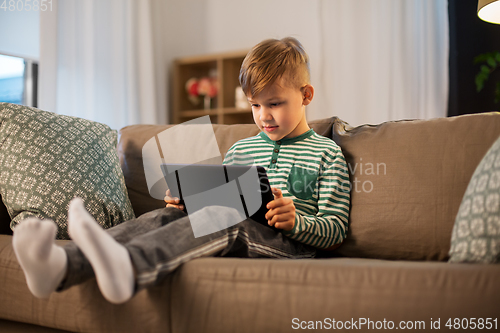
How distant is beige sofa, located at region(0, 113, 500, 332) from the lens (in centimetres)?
66

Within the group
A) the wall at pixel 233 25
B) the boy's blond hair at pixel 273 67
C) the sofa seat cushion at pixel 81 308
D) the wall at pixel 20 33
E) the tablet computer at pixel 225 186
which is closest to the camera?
the sofa seat cushion at pixel 81 308

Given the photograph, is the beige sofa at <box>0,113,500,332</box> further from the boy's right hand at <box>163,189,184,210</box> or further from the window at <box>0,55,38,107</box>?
the window at <box>0,55,38,107</box>

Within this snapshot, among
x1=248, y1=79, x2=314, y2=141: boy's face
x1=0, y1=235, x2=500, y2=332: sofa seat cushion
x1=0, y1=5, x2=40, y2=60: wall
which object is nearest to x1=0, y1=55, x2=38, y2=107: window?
x1=0, y1=5, x2=40, y2=60: wall

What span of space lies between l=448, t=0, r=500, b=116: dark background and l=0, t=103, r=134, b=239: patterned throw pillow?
6.70 ft

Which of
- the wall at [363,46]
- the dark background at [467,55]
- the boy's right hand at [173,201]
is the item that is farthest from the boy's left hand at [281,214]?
the dark background at [467,55]

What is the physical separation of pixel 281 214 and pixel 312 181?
0.23 m

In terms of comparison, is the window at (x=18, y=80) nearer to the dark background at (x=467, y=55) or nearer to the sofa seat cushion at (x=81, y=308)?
the sofa seat cushion at (x=81, y=308)

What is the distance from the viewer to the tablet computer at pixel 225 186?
93 centimetres

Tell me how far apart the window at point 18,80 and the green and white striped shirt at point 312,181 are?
167cm

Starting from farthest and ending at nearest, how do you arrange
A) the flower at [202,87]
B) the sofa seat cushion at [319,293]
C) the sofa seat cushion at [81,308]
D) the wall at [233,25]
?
1. the flower at [202,87]
2. the wall at [233,25]
3. the sofa seat cushion at [81,308]
4. the sofa seat cushion at [319,293]

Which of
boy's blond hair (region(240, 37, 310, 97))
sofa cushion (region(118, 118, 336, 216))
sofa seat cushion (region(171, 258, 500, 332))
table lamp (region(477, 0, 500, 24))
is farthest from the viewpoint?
table lamp (region(477, 0, 500, 24))

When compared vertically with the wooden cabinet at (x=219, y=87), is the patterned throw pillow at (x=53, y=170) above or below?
below

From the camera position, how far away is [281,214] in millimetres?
973

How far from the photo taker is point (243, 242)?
35.9 inches
